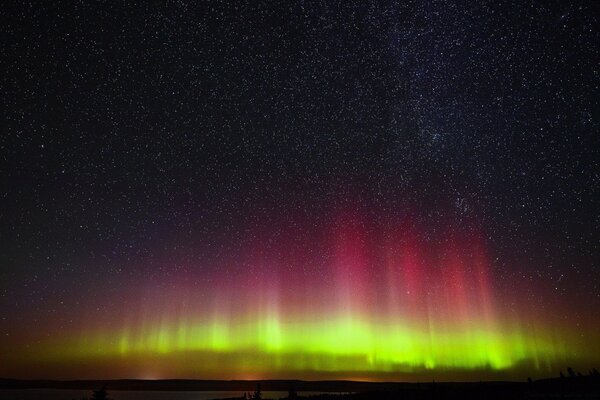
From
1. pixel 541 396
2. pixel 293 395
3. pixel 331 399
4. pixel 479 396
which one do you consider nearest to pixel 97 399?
pixel 293 395

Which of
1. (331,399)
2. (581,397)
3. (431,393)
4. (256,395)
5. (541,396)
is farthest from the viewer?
(331,399)

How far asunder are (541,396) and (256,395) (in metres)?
17.5

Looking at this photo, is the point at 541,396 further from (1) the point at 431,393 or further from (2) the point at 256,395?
(2) the point at 256,395

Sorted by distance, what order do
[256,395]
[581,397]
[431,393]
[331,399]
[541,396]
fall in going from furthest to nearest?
[331,399]
[431,393]
[256,395]
[541,396]
[581,397]

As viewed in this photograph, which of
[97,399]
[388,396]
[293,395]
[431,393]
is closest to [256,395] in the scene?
[293,395]

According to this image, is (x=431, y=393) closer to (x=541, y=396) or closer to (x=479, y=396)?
(x=479, y=396)

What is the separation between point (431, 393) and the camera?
1261 inches

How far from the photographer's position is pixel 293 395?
84.4 ft

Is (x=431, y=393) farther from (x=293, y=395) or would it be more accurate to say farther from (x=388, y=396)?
(x=293, y=395)

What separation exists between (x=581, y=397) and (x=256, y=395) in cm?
1888

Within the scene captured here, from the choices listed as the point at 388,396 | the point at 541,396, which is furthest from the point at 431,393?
the point at 541,396

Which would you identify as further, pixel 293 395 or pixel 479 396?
pixel 479 396

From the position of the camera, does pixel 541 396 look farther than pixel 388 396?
No

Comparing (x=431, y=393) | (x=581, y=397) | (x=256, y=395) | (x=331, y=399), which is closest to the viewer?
(x=581, y=397)
